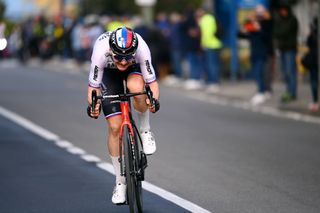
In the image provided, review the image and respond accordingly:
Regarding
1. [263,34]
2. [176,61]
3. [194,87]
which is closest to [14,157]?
[263,34]

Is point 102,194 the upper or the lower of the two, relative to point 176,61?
upper

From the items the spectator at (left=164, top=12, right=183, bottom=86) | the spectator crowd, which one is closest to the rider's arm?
the spectator crowd

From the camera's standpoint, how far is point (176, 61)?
32625 millimetres

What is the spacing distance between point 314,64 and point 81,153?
25.0 feet

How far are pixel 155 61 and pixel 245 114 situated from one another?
11416 millimetres

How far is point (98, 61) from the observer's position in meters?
10.0

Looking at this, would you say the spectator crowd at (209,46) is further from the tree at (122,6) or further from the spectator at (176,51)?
the tree at (122,6)

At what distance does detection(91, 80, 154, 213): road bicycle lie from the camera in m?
9.69

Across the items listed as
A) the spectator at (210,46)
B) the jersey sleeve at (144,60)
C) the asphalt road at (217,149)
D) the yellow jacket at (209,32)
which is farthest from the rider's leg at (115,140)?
the yellow jacket at (209,32)

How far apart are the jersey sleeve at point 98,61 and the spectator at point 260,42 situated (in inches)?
575

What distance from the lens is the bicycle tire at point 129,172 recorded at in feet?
31.5

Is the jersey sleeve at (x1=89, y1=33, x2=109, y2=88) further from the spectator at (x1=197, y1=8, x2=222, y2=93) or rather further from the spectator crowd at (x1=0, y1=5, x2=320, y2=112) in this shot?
the spectator at (x1=197, y1=8, x2=222, y2=93)

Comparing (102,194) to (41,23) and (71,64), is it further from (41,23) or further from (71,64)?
(41,23)

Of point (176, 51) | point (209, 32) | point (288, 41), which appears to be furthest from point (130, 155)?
point (176, 51)
